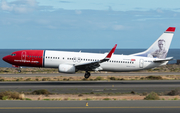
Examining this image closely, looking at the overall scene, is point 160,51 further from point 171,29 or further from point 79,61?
point 79,61

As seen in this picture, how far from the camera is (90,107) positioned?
15180 millimetres

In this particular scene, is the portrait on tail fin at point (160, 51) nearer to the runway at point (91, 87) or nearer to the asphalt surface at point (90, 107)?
the runway at point (91, 87)

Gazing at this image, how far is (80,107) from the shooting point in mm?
15156

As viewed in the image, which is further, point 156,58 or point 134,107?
point 156,58

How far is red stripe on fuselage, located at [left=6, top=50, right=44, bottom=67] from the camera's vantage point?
34.4 meters

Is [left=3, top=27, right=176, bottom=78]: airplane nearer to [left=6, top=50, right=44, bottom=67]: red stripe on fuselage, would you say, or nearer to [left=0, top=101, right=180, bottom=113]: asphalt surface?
[left=6, top=50, right=44, bottom=67]: red stripe on fuselage

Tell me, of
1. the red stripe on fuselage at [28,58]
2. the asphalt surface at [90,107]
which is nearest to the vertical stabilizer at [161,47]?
the red stripe on fuselage at [28,58]

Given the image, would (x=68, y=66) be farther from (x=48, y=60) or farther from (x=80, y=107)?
(x=80, y=107)

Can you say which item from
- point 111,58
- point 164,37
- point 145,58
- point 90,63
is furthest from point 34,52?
point 164,37

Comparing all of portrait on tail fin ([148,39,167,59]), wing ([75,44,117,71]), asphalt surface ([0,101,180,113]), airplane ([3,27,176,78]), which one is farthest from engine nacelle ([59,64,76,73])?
asphalt surface ([0,101,180,113])

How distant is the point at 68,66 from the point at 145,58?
11.4 m

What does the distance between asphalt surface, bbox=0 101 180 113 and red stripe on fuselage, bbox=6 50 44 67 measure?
59.6ft

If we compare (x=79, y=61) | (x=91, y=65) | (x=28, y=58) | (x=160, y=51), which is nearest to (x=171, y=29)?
(x=160, y=51)

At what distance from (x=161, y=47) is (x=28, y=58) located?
Answer: 19.4 metres
